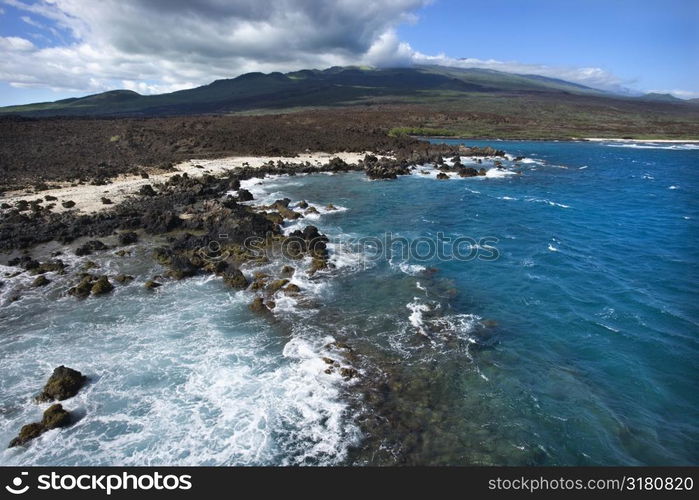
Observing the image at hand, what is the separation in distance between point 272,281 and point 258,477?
14.7 meters

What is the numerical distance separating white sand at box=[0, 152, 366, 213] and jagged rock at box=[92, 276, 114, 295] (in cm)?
1668

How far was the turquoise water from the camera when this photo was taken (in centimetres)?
1323

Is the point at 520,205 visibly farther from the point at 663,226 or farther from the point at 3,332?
the point at 3,332

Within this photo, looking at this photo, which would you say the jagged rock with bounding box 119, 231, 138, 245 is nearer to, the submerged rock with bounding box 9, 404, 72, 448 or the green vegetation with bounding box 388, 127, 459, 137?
the submerged rock with bounding box 9, 404, 72, 448

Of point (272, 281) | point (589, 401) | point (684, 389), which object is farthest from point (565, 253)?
point (272, 281)

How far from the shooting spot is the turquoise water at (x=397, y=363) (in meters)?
13.2

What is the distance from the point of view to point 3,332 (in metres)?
19.2

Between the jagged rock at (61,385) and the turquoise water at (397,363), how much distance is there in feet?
1.47

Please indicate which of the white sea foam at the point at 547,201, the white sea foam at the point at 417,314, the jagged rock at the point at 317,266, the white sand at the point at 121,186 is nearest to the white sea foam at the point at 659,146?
the white sea foam at the point at 547,201

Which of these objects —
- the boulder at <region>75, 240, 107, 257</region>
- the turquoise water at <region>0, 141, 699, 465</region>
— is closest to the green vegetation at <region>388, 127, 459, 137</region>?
the turquoise water at <region>0, 141, 699, 465</region>

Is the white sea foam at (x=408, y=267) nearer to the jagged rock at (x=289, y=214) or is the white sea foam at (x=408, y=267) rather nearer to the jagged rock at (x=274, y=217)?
the jagged rock at (x=274, y=217)

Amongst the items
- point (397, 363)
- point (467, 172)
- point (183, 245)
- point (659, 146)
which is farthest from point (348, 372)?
point (659, 146)

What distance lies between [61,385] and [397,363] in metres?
13.7

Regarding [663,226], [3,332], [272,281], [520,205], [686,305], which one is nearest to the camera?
[3,332]
